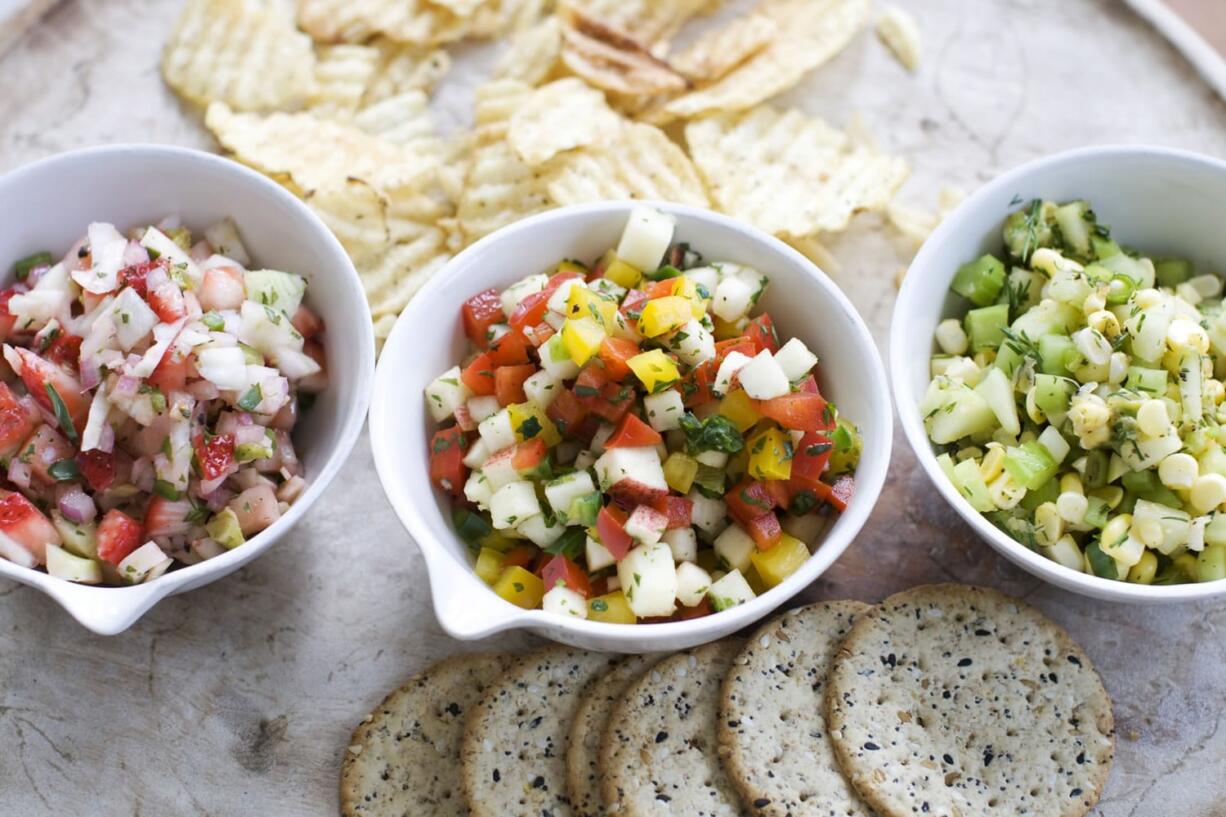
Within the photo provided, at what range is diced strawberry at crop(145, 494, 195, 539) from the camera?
2.29 metres

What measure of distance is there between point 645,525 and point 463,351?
2.13 feet

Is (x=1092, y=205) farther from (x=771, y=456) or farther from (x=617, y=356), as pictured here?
(x=617, y=356)

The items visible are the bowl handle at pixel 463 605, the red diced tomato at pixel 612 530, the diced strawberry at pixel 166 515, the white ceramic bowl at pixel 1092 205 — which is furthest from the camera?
the white ceramic bowl at pixel 1092 205

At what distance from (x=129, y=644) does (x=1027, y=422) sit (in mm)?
1962

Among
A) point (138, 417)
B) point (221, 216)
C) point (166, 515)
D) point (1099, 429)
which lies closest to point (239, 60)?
point (221, 216)

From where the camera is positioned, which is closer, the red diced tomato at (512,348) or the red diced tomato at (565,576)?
the red diced tomato at (565,576)

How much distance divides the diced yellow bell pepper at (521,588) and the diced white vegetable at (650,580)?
0.59ft

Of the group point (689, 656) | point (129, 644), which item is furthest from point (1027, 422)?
point (129, 644)

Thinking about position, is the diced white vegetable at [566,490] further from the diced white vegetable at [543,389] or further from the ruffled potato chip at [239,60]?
the ruffled potato chip at [239,60]

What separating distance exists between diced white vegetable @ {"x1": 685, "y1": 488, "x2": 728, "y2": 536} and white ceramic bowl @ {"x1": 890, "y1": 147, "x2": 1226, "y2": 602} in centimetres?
43

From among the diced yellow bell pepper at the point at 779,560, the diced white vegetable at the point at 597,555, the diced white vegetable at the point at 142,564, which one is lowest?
the diced white vegetable at the point at 142,564

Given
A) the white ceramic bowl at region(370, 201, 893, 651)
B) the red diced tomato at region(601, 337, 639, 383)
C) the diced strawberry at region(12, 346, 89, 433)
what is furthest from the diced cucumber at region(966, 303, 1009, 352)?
the diced strawberry at region(12, 346, 89, 433)

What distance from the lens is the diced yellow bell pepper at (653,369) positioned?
2.15 m

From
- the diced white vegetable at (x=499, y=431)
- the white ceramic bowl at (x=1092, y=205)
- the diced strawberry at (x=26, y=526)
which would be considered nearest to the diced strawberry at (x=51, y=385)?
the diced strawberry at (x=26, y=526)
